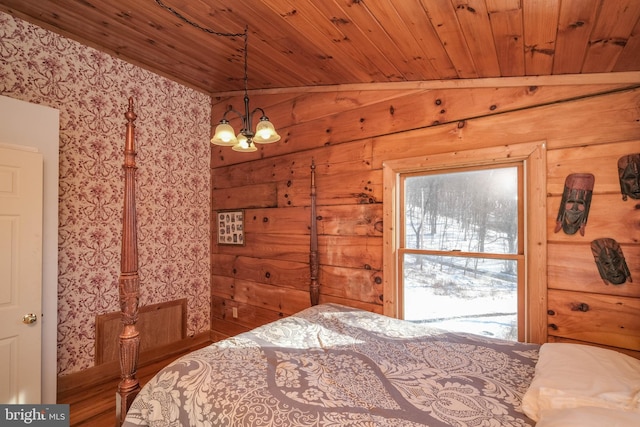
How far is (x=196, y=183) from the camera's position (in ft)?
11.4

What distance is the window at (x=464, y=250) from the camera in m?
1.96

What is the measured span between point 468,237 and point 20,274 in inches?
115

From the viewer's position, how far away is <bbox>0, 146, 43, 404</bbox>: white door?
183 cm

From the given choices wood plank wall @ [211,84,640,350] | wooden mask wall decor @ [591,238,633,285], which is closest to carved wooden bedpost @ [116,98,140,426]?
wood plank wall @ [211,84,640,350]

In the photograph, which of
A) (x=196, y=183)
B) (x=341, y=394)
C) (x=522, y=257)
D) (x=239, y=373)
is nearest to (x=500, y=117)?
(x=522, y=257)

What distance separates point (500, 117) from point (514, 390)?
1565 mm

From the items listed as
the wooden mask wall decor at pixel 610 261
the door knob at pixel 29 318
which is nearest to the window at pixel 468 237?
the wooden mask wall decor at pixel 610 261

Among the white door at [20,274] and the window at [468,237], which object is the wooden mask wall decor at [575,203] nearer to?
the window at [468,237]

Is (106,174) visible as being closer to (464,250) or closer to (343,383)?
(343,383)

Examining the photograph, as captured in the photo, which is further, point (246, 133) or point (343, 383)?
point (246, 133)

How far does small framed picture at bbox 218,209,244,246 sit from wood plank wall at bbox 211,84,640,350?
3.2 inches

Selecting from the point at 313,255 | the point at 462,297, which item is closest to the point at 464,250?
the point at 462,297

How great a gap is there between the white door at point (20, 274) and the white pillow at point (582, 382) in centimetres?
270

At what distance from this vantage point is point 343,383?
4.11 ft
